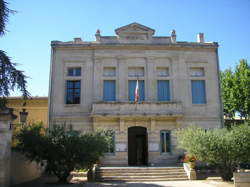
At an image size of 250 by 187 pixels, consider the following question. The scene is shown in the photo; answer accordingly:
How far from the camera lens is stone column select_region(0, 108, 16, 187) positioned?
33.3 feet

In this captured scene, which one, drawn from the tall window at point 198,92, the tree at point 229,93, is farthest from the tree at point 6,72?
the tree at point 229,93

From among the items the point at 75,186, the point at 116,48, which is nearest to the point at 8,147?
the point at 75,186

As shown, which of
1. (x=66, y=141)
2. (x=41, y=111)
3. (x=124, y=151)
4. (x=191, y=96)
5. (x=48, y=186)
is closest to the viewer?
(x=48, y=186)

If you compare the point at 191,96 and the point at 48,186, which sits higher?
the point at 191,96

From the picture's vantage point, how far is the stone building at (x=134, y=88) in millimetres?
19234

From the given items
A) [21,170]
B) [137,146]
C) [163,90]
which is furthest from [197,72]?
[21,170]

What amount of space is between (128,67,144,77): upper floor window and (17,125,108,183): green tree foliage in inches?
347

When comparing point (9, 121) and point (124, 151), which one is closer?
point (9, 121)

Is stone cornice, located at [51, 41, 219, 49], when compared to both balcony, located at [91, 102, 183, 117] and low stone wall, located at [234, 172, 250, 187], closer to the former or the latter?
balcony, located at [91, 102, 183, 117]

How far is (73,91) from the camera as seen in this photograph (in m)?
20.4

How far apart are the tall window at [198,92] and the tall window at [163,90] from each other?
2.02m

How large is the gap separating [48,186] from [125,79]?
420 inches

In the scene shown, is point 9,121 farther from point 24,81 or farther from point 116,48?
point 116,48

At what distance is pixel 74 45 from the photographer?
68.5ft
